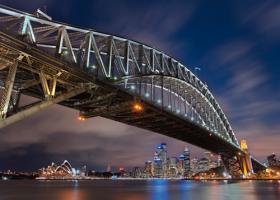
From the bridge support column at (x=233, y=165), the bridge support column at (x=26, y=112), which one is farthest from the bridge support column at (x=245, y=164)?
the bridge support column at (x=26, y=112)

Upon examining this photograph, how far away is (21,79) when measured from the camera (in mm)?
25078

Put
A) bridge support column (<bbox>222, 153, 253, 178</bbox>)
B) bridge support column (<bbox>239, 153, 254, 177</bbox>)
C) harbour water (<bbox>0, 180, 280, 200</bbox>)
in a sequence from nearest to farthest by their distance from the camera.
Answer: harbour water (<bbox>0, 180, 280, 200</bbox>) < bridge support column (<bbox>222, 153, 253, 178</bbox>) < bridge support column (<bbox>239, 153, 254, 177</bbox>)

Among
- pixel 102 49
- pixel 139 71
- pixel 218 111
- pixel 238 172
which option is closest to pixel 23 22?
pixel 102 49

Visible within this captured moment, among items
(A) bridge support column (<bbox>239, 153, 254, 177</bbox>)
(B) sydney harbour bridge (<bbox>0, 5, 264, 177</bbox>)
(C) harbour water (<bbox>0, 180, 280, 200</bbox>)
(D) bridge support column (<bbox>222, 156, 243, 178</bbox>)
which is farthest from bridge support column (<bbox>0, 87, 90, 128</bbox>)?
(A) bridge support column (<bbox>239, 153, 254, 177</bbox>)

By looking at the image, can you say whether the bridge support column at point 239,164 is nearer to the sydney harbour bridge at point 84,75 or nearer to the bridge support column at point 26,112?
the sydney harbour bridge at point 84,75

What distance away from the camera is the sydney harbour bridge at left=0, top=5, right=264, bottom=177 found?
19453mm

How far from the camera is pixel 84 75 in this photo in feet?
81.1

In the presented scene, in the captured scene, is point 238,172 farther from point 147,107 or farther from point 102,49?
point 102,49

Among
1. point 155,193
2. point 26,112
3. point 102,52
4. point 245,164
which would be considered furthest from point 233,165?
point 26,112

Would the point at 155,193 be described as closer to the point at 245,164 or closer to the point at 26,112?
the point at 26,112

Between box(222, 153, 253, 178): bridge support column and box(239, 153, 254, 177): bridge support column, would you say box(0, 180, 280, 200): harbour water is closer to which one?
box(222, 153, 253, 178): bridge support column

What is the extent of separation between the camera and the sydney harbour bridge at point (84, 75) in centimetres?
1945

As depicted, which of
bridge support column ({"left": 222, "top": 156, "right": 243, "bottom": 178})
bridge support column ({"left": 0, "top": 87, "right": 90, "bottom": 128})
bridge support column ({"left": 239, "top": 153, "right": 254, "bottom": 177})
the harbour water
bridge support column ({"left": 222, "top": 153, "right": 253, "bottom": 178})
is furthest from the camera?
bridge support column ({"left": 222, "top": 156, "right": 243, "bottom": 178})

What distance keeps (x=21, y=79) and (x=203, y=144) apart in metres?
65.2
